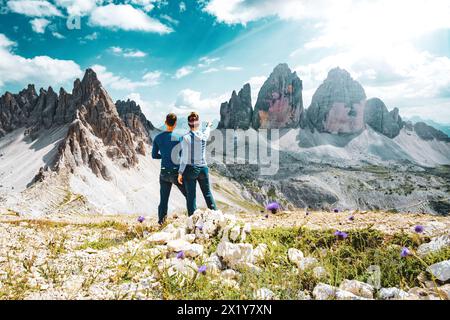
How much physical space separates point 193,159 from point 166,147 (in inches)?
55.5

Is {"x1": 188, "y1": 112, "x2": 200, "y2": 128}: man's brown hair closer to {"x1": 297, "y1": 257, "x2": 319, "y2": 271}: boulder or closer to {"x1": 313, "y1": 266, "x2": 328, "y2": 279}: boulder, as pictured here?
{"x1": 297, "y1": 257, "x2": 319, "y2": 271}: boulder

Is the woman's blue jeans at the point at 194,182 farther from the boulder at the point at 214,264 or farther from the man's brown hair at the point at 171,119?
the boulder at the point at 214,264

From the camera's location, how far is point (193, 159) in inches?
416

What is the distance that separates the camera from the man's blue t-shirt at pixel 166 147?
1120 centimetres

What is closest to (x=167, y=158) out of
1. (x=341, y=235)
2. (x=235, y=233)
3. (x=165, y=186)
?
(x=165, y=186)

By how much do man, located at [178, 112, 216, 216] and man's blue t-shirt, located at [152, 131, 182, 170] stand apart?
0.68 m

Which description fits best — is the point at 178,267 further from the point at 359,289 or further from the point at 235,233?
the point at 359,289

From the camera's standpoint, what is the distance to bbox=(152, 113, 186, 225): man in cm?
1109

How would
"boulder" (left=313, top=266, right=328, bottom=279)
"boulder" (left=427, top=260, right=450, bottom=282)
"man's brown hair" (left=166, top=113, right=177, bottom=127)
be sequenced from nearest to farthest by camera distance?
"boulder" (left=427, top=260, right=450, bottom=282)
"boulder" (left=313, top=266, right=328, bottom=279)
"man's brown hair" (left=166, top=113, right=177, bottom=127)

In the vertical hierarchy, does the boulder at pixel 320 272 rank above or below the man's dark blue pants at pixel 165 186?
below

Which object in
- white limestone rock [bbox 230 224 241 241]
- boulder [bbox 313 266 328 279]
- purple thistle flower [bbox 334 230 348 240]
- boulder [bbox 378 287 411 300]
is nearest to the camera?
boulder [bbox 378 287 411 300]

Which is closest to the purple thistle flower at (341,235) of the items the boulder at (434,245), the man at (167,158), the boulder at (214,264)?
the boulder at (434,245)

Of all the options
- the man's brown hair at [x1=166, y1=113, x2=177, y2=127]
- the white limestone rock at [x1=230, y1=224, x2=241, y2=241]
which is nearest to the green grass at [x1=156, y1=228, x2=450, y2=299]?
the white limestone rock at [x1=230, y1=224, x2=241, y2=241]

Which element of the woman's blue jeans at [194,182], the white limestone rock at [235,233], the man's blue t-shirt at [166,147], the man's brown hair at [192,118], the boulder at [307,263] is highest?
the man's brown hair at [192,118]
